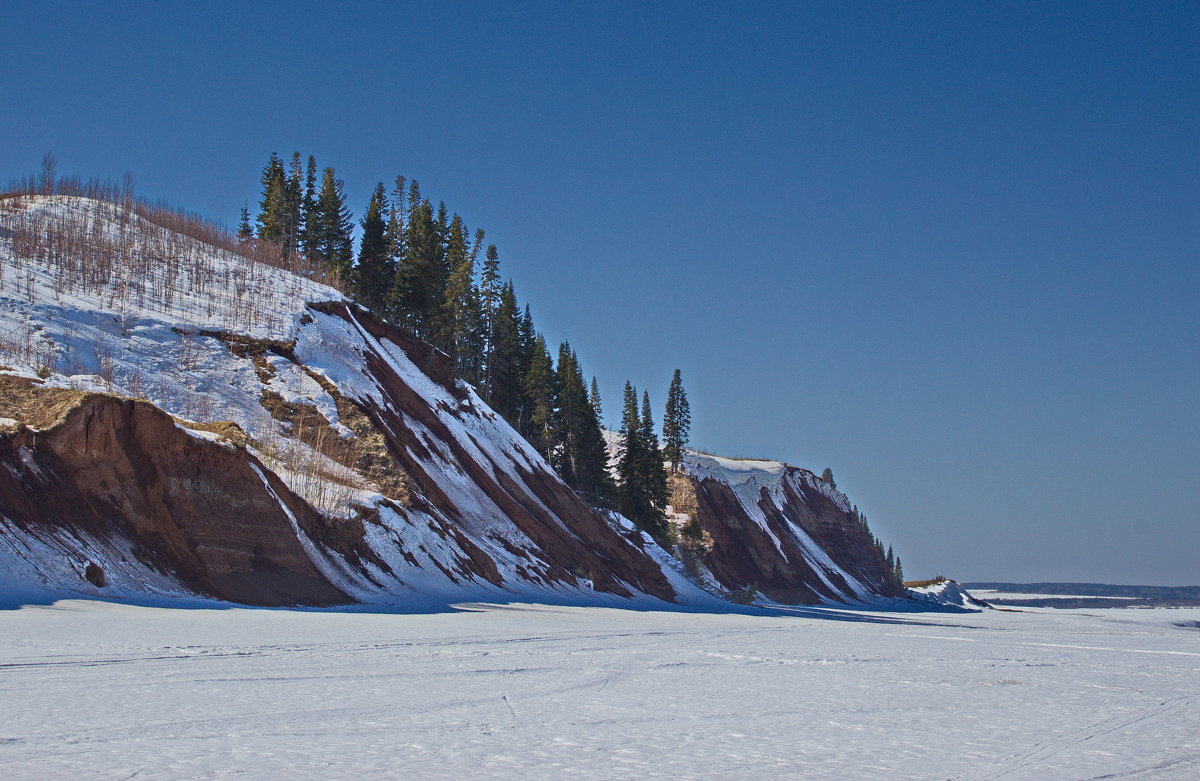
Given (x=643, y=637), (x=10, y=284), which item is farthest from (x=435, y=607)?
(x=10, y=284)

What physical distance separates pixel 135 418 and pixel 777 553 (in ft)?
205

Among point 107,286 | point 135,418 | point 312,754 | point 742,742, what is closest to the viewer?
point 312,754

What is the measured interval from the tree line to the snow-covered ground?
48476mm

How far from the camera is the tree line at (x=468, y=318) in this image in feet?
202

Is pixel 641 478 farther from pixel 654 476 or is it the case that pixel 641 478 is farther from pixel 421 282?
pixel 421 282

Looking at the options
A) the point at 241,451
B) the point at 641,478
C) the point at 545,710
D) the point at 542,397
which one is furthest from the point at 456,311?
the point at 545,710

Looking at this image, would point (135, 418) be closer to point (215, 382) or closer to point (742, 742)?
point (215, 382)

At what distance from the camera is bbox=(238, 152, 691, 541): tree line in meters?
61.5

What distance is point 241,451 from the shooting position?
23328mm

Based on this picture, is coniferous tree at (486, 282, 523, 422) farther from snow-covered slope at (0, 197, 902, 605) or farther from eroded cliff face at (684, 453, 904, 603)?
snow-covered slope at (0, 197, 902, 605)

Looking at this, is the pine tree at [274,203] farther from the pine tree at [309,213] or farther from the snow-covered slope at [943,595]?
the snow-covered slope at [943,595]

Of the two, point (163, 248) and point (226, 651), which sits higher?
point (163, 248)

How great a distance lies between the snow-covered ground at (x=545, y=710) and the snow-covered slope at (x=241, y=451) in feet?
21.9

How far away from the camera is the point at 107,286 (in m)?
33.1
